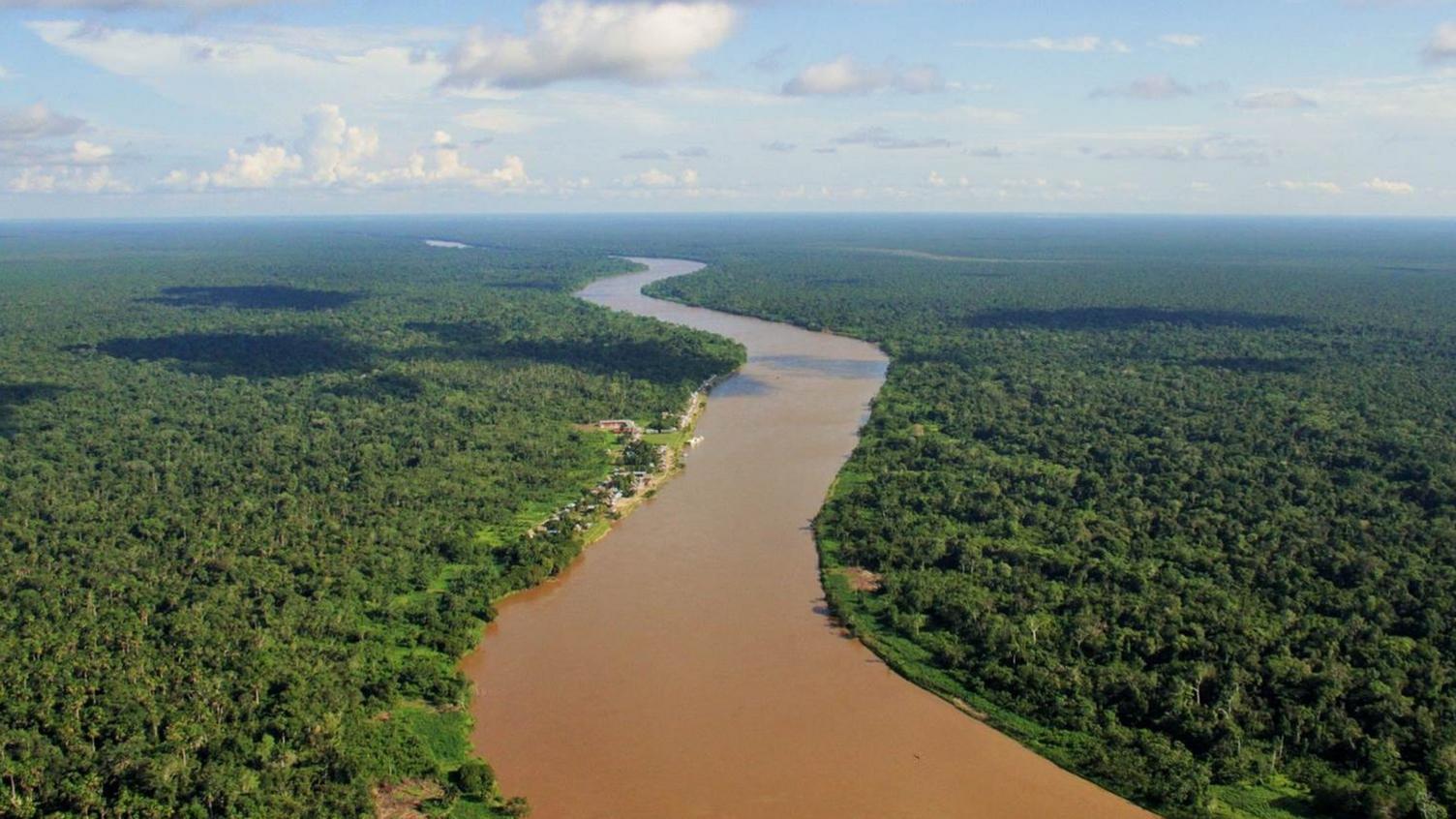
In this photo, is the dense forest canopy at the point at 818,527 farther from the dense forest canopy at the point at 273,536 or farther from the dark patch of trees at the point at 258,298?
the dark patch of trees at the point at 258,298

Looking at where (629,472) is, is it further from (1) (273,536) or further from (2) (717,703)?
(2) (717,703)

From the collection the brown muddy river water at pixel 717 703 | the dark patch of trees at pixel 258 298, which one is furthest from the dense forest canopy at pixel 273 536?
the dark patch of trees at pixel 258 298

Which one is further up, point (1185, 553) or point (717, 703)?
point (1185, 553)

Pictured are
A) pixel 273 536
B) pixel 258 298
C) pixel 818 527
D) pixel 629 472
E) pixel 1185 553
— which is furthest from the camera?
pixel 258 298

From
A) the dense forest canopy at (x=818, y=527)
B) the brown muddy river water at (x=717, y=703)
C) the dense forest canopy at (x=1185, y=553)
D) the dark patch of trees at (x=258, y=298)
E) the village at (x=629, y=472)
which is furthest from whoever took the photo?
the dark patch of trees at (x=258, y=298)

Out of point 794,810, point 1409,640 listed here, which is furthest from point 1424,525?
point 794,810

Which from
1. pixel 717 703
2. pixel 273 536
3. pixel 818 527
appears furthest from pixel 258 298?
pixel 717 703
